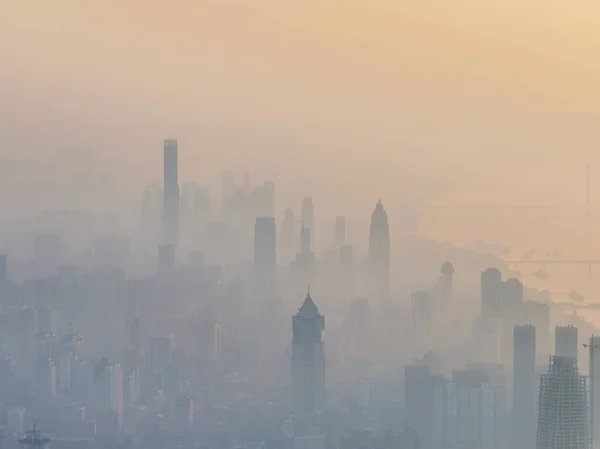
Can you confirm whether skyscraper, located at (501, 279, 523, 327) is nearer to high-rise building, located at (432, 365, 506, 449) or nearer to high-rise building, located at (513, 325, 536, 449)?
high-rise building, located at (513, 325, 536, 449)

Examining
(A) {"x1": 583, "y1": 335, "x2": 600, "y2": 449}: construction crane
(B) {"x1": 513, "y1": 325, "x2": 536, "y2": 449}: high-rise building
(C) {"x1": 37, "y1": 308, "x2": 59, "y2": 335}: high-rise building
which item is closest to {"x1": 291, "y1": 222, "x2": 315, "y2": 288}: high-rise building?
(B) {"x1": 513, "y1": 325, "x2": 536, "y2": 449}: high-rise building

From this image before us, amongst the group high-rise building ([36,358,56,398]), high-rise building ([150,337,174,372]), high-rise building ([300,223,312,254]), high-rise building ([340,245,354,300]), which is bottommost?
high-rise building ([36,358,56,398])

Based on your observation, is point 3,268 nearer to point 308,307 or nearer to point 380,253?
point 308,307

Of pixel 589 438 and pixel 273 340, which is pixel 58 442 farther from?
pixel 589 438

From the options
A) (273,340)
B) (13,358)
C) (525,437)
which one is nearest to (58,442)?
(13,358)

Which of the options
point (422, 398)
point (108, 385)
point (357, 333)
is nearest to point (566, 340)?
point (422, 398)

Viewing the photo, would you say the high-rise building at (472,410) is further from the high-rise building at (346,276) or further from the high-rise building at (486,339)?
the high-rise building at (346,276)

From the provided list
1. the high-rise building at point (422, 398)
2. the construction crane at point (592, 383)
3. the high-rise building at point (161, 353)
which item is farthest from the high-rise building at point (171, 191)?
the construction crane at point (592, 383)
